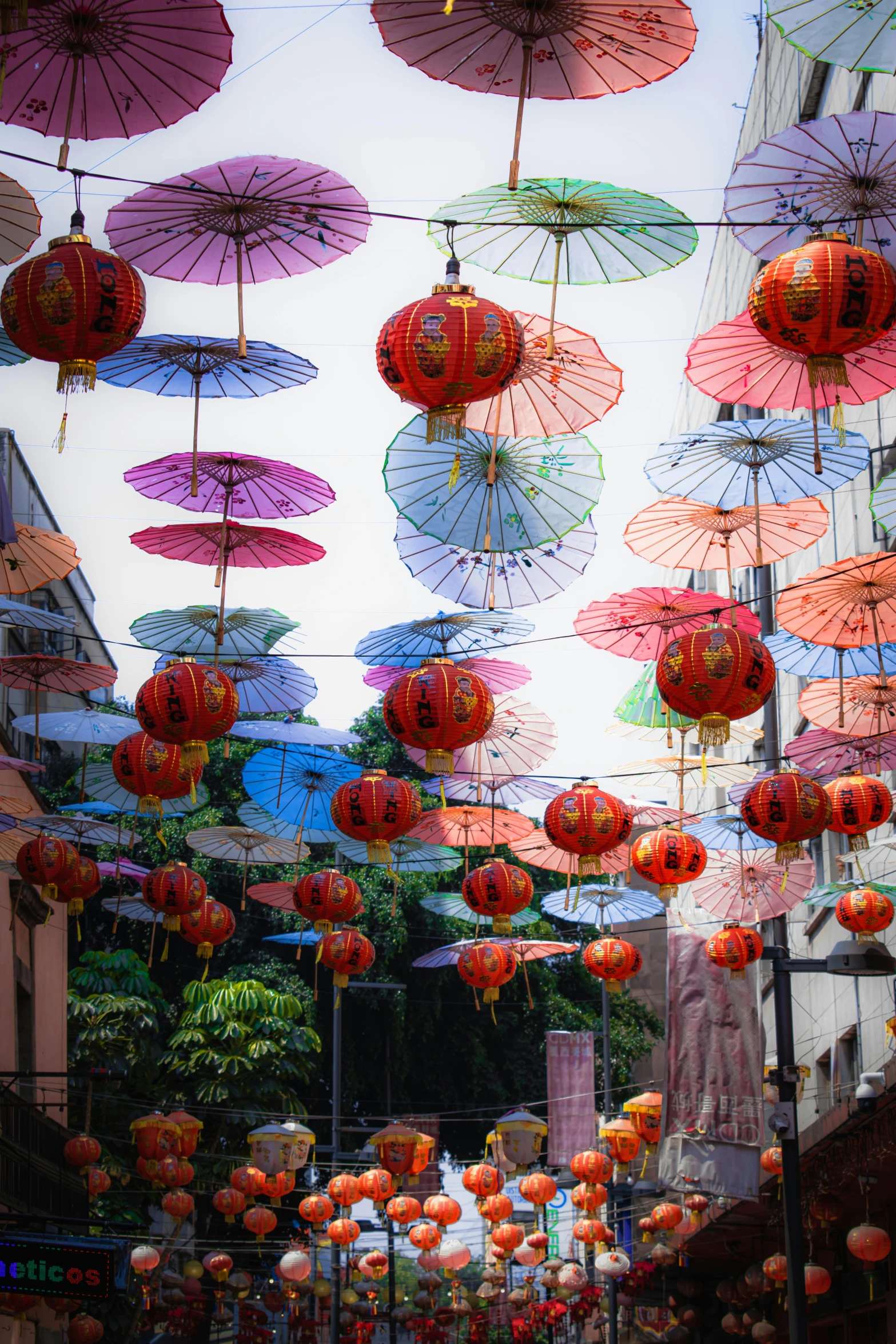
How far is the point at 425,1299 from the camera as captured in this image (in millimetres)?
26047

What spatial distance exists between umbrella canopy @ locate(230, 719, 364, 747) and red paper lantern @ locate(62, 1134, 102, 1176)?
758 cm

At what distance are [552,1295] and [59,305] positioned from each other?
27.0m

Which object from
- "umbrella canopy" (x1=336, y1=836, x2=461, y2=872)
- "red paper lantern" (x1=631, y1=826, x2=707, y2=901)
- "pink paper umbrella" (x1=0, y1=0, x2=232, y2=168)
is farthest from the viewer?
"umbrella canopy" (x1=336, y1=836, x2=461, y2=872)

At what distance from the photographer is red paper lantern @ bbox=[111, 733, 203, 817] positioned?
11.4m

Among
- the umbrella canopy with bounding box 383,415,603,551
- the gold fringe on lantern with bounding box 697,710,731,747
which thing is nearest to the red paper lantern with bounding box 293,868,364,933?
the umbrella canopy with bounding box 383,415,603,551

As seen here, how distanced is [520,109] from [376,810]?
20.0 ft

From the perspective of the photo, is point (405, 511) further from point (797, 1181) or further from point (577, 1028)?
point (577, 1028)

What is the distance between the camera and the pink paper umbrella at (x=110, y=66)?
6.52 metres

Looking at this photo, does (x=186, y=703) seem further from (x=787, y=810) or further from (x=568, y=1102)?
(x=568, y=1102)

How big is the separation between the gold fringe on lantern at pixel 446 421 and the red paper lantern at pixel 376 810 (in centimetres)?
438

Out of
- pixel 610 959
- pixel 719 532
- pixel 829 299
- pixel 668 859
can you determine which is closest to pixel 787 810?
pixel 668 859

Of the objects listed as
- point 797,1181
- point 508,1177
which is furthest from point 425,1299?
point 797,1181

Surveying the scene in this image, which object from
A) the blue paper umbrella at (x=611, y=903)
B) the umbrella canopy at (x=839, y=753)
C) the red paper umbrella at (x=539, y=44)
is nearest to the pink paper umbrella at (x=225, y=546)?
the red paper umbrella at (x=539, y=44)

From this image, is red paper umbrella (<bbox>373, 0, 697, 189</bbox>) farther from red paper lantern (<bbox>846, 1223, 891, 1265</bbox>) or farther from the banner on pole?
the banner on pole
